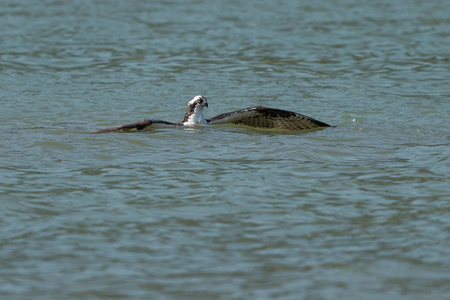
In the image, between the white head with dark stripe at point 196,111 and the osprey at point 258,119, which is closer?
the osprey at point 258,119

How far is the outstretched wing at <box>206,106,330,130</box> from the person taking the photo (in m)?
13.7

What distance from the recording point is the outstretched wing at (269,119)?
13.7 meters

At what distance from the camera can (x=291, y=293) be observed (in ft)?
22.0

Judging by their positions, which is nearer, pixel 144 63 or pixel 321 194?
pixel 321 194

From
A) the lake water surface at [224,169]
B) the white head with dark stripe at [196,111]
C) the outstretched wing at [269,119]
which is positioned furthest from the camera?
the white head with dark stripe at [196,111]

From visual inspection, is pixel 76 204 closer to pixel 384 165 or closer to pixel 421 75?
pixel 384 165

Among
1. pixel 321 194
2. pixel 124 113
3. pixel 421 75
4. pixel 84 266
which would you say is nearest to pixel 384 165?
pixel 321 194

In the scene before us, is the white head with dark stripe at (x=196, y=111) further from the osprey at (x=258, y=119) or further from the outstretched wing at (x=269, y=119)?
the outstretched wing at (x=269, y=119)

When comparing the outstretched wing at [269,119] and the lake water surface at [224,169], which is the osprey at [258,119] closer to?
the outstretched wing at [269,119]

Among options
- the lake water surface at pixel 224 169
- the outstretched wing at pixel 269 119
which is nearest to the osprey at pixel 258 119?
the outstretched wing at pixel 269 119

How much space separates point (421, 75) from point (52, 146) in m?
10.5

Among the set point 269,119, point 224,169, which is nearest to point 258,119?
point 269,119

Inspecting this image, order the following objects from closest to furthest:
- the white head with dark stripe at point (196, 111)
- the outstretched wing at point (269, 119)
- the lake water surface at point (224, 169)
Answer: the lake water surface at point (224, 169) → the outstretched wing at point (269, 119) → the white head with dark stripe at point (196, 111)

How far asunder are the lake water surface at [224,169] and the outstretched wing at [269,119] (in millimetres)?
Answer: 287
